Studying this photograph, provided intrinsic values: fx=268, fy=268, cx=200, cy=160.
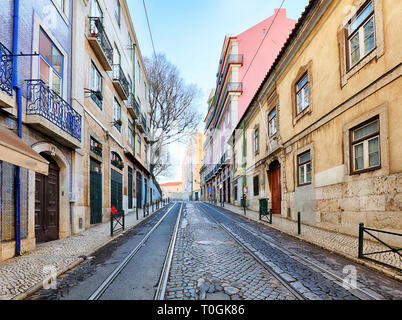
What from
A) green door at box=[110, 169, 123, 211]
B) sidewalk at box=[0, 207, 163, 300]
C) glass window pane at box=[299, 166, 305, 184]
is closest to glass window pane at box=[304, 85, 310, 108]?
glass window pane at box=[299, 166, 305, 184]

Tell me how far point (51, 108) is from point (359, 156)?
9.44 meters

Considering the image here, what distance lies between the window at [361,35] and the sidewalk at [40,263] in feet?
31.1

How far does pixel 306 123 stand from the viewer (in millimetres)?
11852

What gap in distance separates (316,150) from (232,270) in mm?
7660

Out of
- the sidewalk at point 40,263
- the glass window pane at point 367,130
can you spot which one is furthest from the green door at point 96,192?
the glass window pane at point 367,130

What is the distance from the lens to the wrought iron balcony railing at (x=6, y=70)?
19.2 ft

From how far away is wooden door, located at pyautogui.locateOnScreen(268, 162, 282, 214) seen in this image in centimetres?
1580

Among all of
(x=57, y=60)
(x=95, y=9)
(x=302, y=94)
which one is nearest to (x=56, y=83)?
(x=57, y=60)

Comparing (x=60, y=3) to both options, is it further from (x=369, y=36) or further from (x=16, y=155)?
(x=369, y=36)

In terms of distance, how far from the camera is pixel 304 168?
12.4 metres

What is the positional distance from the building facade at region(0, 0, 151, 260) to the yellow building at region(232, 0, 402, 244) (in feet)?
27.8

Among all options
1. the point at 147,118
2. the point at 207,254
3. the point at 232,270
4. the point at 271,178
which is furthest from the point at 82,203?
the point at 147,118

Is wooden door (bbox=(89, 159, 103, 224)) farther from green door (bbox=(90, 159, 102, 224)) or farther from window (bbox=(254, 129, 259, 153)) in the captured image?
window (bbox=(254, 129, 259, 153))
